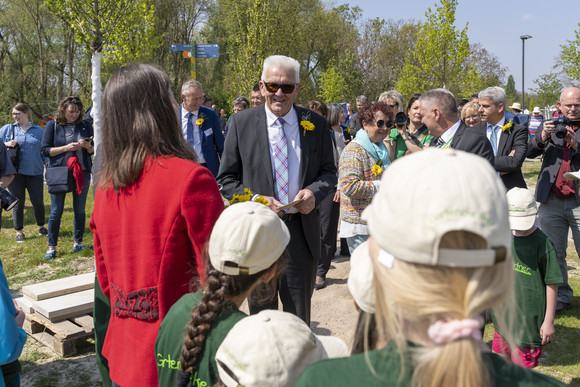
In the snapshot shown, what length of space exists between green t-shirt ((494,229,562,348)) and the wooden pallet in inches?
144

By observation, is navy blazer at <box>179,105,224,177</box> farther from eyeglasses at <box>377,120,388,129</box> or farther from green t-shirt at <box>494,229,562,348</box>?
green t-shirt at <box>494,229,562,348</box>

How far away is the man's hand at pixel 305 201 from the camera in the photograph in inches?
128

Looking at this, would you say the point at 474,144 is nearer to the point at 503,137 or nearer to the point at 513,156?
the point at 513,156

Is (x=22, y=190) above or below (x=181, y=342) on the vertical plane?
below

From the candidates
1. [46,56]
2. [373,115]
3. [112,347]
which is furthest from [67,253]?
[46,56]

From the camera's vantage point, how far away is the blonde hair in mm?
950

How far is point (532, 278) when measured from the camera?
345 cm

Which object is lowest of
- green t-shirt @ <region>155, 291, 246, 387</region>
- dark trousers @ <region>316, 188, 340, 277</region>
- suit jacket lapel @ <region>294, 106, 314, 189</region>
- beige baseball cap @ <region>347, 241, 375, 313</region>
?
dark trousers @ <region>316, 188, 340, 277</region>

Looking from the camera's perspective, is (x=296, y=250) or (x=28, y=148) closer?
(x=296, y=250)

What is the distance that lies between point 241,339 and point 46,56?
122ft

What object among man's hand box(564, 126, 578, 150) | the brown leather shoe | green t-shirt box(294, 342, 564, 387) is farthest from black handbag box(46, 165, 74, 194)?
green t-shirt box(294, 342, 564, 387)

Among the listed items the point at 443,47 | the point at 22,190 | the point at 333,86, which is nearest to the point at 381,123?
the point at 22,190

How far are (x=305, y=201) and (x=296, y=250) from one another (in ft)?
1.21

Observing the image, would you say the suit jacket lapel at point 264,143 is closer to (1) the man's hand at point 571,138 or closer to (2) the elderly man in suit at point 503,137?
(2) the elderly man in suit at point 503,137
